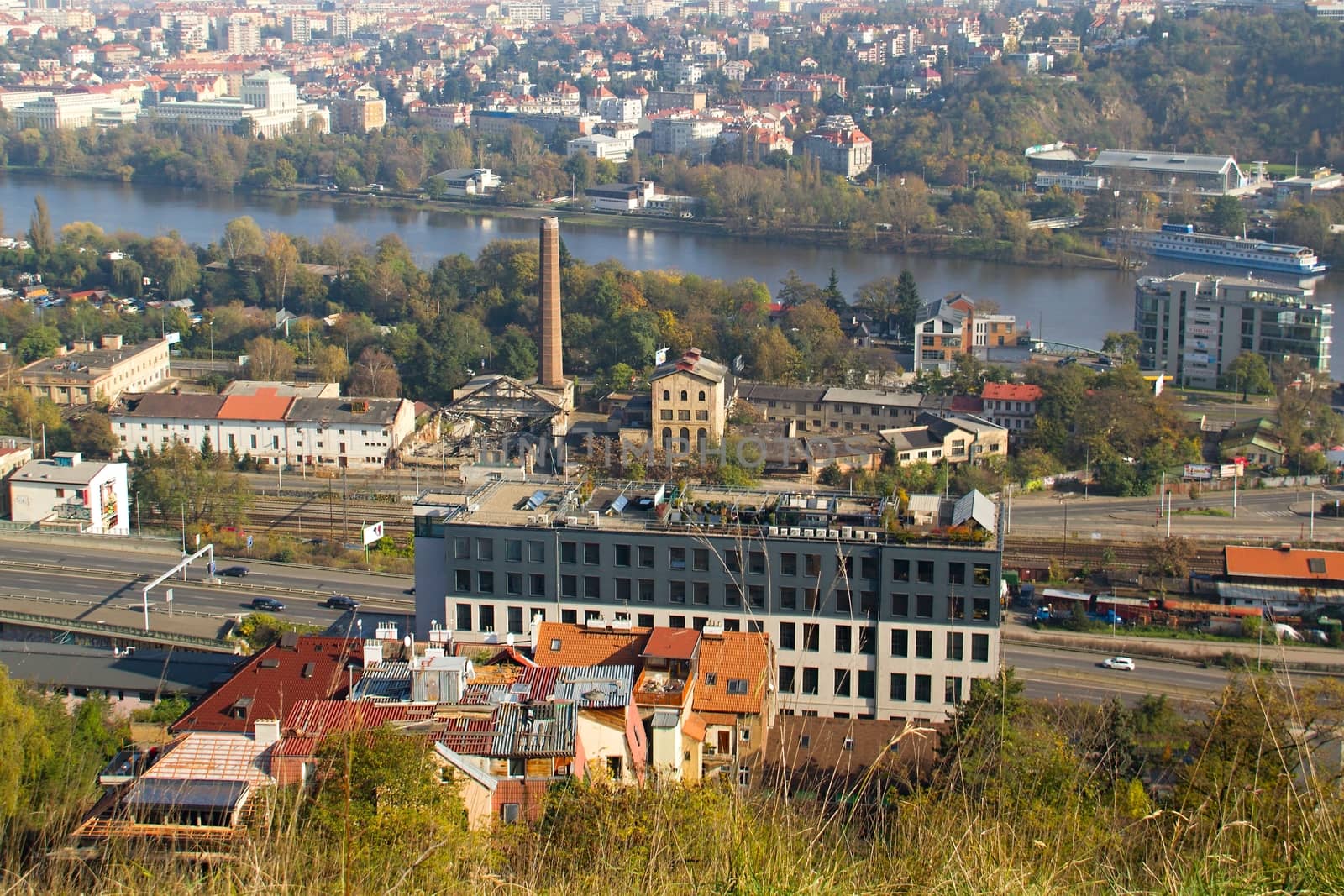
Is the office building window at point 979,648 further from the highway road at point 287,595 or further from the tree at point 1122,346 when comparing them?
the tree at point 1122,346

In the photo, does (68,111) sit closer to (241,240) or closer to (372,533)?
(241,240)

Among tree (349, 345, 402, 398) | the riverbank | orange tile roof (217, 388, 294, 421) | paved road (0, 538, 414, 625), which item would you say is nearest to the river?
the riverbank

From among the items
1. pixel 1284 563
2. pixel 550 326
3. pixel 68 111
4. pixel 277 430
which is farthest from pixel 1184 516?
pixel 68 111

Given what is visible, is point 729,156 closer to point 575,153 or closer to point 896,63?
point 575,153

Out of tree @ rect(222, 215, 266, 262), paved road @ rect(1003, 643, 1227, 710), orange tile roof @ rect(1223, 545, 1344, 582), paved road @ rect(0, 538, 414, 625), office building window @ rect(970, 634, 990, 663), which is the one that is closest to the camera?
office building window @ rect(970, 634, 990, 663)

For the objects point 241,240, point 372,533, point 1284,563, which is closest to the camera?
point 1284,563

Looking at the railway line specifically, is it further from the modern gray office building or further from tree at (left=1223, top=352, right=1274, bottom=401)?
tree at (left=1223, top=352, right=1274, bottom=401)

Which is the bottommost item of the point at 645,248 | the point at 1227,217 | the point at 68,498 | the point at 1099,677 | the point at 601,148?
the point at 1099,677

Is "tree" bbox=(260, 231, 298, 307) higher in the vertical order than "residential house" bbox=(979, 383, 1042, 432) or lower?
higher

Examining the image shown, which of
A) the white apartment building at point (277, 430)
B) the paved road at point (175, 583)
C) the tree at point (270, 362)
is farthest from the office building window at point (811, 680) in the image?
the tree at point (270, 362)
